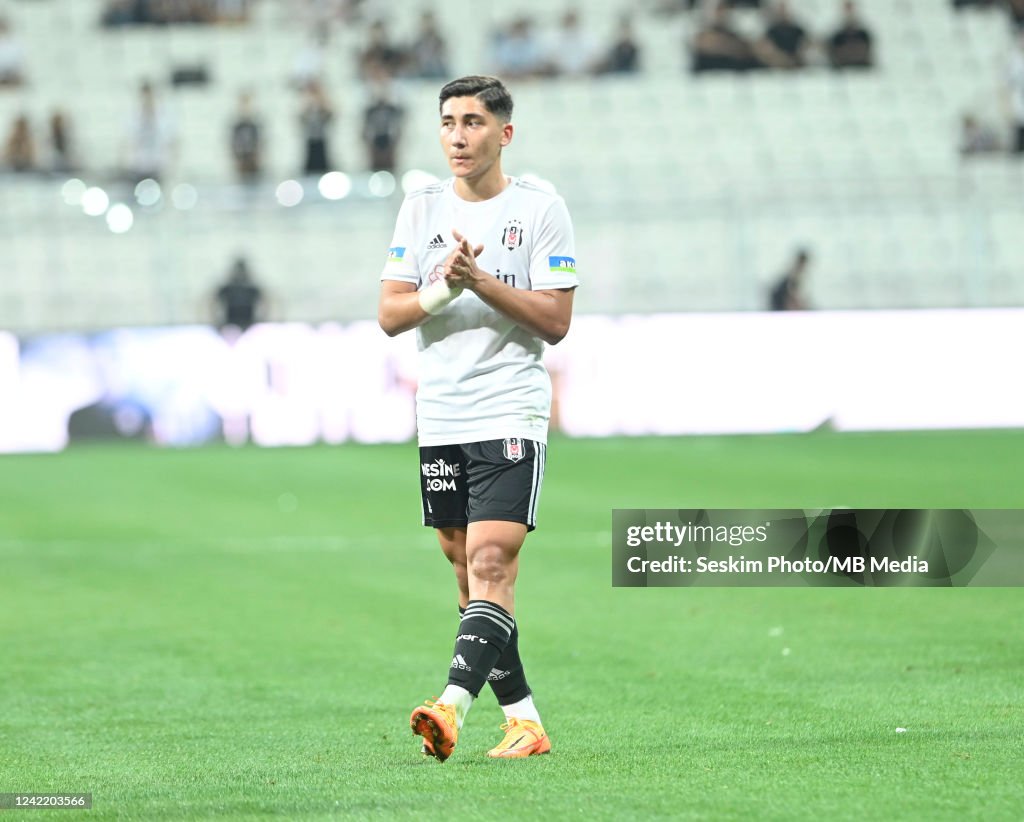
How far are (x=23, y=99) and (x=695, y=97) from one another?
10.9 m

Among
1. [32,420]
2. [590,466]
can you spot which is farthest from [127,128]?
[590,466]

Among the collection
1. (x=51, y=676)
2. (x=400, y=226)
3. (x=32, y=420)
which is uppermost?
(x=400, y=226)

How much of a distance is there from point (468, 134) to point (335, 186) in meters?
17.9

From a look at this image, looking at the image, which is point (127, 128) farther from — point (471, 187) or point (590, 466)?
point (471, 187)

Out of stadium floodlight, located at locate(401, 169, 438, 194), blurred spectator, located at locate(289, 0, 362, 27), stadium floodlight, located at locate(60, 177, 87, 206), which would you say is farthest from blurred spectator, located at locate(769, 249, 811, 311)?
blurred spectator, located at locate(289, 0, 362, 27)

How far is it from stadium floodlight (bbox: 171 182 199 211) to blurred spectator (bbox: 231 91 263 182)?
2.56m

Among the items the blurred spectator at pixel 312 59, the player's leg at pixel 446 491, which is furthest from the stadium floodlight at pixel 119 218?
the player's leg at pixel 446 491

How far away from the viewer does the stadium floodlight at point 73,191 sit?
2450 cm

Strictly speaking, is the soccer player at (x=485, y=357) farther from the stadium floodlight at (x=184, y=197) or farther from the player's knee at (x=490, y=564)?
the stadium floodlight at (x=184, y=197)

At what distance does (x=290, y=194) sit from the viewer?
23.5m

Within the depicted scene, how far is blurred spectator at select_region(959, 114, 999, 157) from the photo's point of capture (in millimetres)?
27531

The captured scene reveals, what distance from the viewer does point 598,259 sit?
23750mm

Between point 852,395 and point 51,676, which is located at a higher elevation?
point 51,676

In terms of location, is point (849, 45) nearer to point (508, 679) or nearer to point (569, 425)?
point (569, 425)
